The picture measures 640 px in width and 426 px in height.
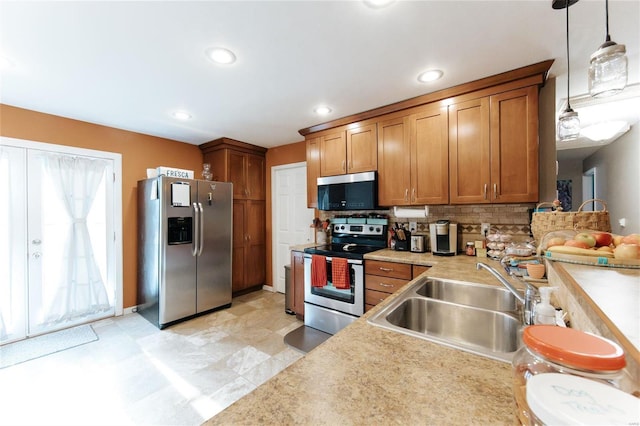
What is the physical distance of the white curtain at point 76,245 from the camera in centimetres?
291

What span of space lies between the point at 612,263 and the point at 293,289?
9.45 feet

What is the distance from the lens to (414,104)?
2.58m

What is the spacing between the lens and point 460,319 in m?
1.30

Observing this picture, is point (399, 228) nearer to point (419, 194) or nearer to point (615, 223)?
point (419, 194)

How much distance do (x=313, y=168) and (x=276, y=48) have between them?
1.78 meters

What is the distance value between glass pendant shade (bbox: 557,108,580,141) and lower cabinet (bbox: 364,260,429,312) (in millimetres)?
1318

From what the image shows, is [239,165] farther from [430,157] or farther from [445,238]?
[445,238]

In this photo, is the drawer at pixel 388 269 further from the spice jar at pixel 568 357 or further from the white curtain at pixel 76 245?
the white curtain at pixel 76 245

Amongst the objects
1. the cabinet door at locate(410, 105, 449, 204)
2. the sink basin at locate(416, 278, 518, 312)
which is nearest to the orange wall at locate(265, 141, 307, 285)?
the cabinet door at locate(410, 105, 449, 204)

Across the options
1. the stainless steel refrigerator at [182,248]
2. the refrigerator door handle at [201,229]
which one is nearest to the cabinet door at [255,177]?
the stainless steel refrigerator at [182,248]

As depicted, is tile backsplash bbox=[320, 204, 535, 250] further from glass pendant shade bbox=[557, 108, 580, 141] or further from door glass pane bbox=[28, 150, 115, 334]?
door glass pane bbox=[28, 150, 115, 334]

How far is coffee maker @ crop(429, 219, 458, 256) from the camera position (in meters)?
2.53

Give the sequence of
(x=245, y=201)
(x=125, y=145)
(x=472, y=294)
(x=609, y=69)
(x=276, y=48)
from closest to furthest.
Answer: (x=609, y=69) → (x=472, y=294) → (x=276, y=48) → (x=125, y=145) → (x=245, y=201)

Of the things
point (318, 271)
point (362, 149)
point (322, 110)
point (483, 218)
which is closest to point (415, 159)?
point (362, 149)
